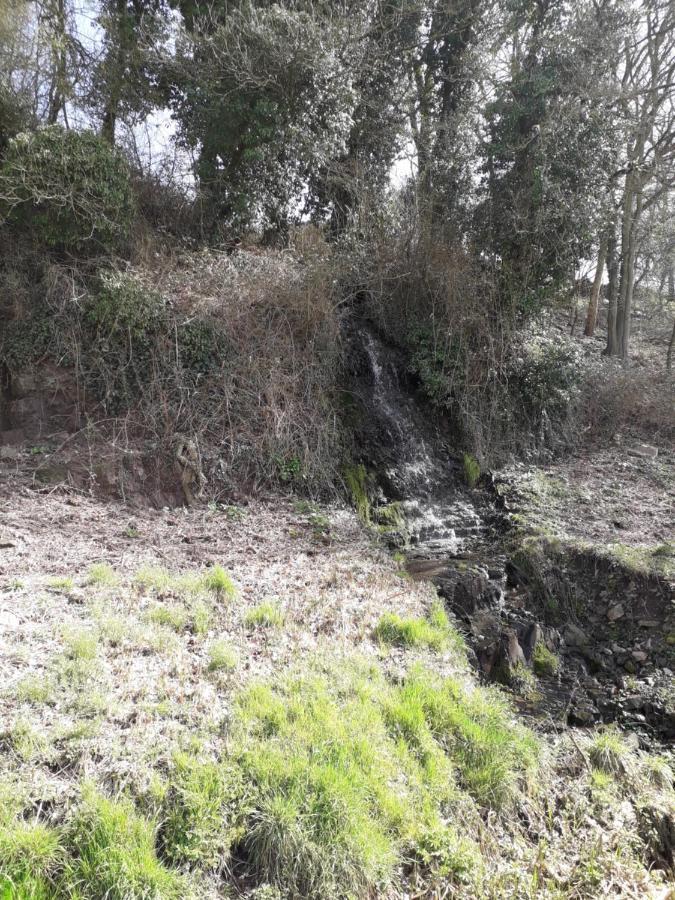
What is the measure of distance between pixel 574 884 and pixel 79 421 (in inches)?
268

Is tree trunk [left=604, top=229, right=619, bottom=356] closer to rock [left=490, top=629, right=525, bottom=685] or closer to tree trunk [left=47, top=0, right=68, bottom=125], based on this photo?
rock [left=490, top=629, right=525, bottom=685]

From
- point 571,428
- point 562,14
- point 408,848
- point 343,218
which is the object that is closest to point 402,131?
point 343,218

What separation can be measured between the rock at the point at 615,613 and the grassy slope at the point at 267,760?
207cm

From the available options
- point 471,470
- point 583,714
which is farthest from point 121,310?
point 583,714

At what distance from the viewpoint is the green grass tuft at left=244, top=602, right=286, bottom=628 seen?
4336 millimetres

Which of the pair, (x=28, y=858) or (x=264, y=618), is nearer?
(x=28, y=858)

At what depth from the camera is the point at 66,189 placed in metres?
7.07

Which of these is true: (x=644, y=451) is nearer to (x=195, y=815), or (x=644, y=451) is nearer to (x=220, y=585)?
(x=220, y=585)

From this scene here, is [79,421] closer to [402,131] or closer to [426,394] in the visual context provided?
[426,394]

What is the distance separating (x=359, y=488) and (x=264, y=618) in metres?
3.71

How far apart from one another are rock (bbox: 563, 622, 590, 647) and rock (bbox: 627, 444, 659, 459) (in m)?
5.73

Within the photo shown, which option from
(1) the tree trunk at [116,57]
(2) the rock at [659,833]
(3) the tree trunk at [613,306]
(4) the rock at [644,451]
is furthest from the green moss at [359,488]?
(3) the tree trunk at [613,306]

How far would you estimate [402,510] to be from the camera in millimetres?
7828

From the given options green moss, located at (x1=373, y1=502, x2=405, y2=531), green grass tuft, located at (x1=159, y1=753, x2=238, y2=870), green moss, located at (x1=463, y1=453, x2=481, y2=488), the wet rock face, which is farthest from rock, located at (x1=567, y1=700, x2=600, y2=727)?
green moss, located at (x1=463, y1=453, x2=481, y2=488)
